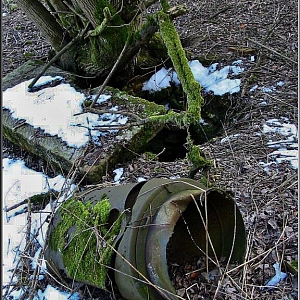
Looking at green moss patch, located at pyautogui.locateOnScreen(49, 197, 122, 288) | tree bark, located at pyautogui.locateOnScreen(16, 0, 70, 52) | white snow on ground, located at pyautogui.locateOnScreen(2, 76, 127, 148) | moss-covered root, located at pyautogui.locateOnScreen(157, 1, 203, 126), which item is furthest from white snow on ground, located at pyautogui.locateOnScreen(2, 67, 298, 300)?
moss-covered root, located at pyautogui.locateOnScreen(157, 1, 203, 126)

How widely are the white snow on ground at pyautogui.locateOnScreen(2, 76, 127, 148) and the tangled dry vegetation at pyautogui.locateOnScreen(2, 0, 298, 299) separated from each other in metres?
0.51

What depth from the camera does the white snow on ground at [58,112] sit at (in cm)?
477

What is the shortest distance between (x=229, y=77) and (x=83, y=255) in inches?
148

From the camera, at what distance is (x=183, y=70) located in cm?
400

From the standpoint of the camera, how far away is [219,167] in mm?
4074

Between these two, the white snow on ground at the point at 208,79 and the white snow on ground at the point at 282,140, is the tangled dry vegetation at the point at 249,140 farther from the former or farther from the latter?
the white snow on ground at the point at 208,79

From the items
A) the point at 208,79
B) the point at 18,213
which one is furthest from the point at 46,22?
the point at 18,213

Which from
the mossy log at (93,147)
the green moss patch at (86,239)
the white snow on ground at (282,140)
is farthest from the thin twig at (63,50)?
the green moss patch at (86,239)

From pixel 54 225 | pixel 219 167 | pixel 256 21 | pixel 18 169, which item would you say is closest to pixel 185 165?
pixel 219 167

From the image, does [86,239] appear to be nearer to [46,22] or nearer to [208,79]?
[208,79]

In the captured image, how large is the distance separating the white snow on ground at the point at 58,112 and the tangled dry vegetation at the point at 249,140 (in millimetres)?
512

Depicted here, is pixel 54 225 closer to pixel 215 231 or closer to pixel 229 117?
pixel 215 231

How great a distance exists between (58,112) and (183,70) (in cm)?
192

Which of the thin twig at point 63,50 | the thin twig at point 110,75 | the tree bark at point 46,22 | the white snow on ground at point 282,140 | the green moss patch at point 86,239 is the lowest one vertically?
the white snow on ground at point 282,140
